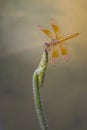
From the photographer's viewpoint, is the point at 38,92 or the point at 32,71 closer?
the point at 38,92

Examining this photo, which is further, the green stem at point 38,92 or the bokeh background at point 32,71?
the bokeh background at point 32,71

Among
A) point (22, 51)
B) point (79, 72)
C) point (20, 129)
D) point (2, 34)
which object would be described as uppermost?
point (2, 34)

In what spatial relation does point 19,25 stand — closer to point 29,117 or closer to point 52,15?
point 52,15

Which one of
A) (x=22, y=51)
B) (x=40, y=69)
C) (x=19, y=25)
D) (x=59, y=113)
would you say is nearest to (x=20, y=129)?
(x=59, y=113)

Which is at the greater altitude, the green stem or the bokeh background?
the bokeh background

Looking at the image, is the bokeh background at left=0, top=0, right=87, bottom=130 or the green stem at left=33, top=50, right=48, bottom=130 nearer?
the green stem at left=33, top=50, right=48, bottom=130

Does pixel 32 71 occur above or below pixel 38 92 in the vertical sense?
above

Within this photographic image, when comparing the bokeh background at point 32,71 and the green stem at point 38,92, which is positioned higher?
the bokeh background at point 32,71

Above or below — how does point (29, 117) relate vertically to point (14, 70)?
below
